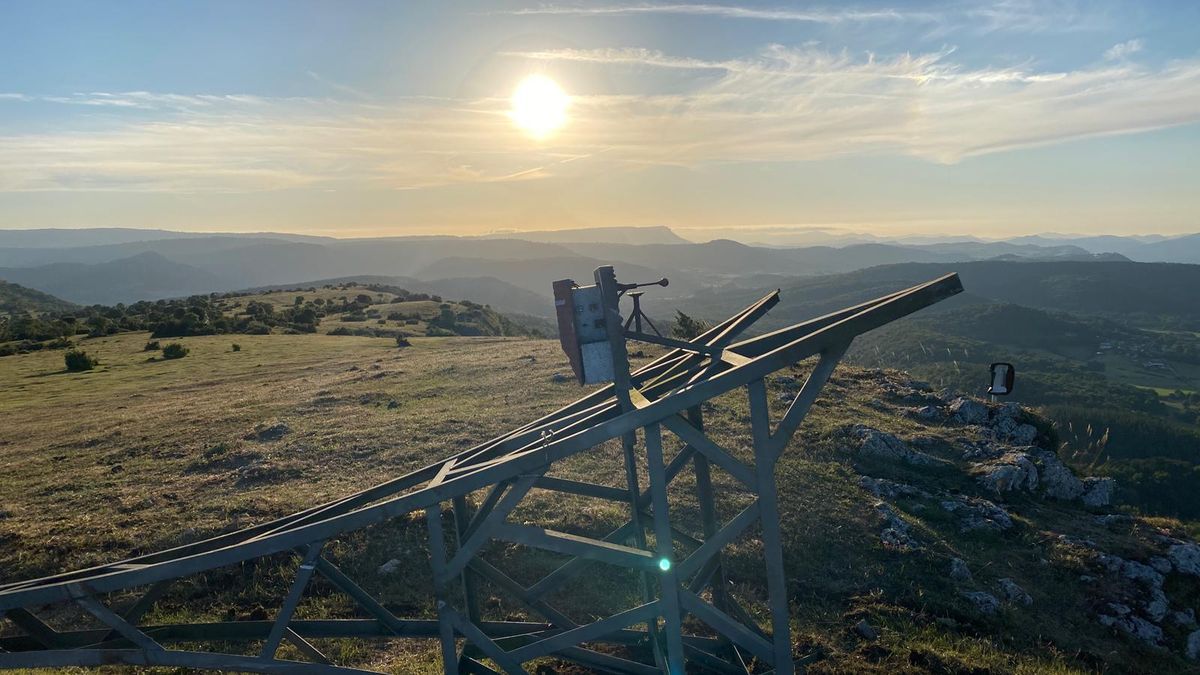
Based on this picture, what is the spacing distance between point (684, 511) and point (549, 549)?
739cm

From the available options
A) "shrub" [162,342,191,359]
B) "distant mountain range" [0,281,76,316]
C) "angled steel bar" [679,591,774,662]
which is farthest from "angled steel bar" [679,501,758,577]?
"distant mountain range" [0,281,76,316]

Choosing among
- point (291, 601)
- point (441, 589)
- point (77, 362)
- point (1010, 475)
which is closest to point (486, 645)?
point (441, 589)

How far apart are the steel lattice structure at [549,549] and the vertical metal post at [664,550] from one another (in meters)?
0.01

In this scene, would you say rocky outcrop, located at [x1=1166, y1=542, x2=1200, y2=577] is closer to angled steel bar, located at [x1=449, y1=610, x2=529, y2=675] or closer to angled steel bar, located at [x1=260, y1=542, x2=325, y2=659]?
angled steel bar, located at [x1=449, y1=610, x2=529, y2=675]

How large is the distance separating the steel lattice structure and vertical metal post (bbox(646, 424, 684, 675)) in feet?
0.05

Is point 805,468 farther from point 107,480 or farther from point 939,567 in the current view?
point 107,480

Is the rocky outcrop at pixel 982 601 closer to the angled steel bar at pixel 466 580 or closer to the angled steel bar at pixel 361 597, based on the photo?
the angled steel bar at pixel 466 580

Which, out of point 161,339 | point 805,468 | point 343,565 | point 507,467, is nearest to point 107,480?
point 343,565

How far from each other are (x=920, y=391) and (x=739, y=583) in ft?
51.4

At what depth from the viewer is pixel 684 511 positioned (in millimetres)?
12734

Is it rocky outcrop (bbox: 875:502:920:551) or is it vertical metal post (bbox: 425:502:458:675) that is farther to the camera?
rocky outcrop (bbox: 875:502:920:551)

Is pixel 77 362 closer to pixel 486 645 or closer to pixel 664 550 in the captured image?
pixel 486 645

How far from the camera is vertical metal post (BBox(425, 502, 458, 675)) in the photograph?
19.0 ft

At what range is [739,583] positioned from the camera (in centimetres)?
1050
